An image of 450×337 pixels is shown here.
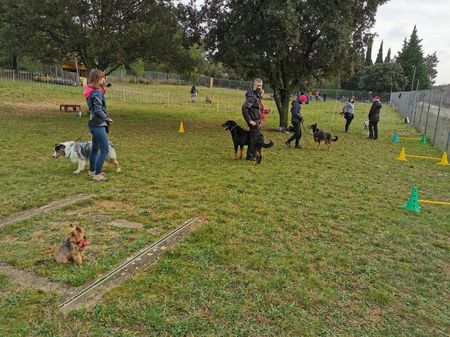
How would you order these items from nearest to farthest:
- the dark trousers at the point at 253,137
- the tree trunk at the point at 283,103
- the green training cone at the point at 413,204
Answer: the green training cone at the point at 413,204 → the dark trousers at the point at 253,137 → the tree trunk at the point at 283,103

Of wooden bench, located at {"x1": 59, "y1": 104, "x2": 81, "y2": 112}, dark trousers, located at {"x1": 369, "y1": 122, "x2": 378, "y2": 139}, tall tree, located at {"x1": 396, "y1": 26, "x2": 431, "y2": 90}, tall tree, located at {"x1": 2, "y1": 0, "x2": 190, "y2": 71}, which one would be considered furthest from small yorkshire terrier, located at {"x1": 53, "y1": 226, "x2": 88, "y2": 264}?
tall tree, located at {"x1": 396, "y1": 26, "x2": 431, "y2": 90}

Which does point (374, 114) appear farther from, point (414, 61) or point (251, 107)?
point (414, 61)

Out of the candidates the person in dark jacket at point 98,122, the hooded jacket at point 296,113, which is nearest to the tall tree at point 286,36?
the hooded jacket at point 296,113

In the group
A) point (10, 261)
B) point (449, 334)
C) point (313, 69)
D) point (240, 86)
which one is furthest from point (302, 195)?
point (240, 86)

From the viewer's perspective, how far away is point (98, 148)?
6.84 metres

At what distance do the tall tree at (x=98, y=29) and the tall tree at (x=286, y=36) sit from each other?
2.62 m

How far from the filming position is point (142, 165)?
27.2ft

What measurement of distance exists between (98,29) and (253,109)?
9385 millimetres

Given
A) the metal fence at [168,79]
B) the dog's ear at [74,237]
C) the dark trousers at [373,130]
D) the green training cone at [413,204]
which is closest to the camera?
the dog's ear at [74,237]

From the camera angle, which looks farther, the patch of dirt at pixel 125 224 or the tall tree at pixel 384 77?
the tall tree at pixel 384 77

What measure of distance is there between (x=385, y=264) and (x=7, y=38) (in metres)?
16.7

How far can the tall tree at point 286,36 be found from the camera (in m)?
12.4

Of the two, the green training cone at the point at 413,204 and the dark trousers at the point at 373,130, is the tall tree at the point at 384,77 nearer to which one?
the dark trousers at the point at 373,130

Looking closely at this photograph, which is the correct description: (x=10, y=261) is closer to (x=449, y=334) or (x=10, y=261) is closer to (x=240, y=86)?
(x=449, y=334)
